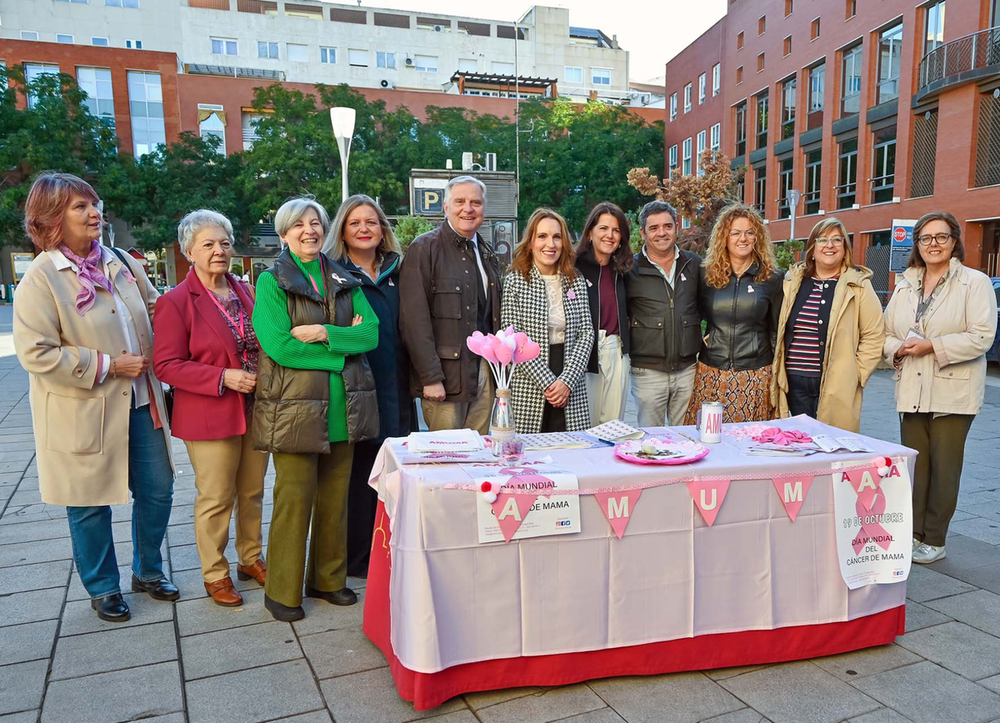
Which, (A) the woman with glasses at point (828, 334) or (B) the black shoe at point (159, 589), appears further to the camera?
(A) the woman with glasses at point (828, 334)

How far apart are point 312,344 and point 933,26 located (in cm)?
2370

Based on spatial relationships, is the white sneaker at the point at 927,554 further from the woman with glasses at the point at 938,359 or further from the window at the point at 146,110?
the window at the point at 146,110

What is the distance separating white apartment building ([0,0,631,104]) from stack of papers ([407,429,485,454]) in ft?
158

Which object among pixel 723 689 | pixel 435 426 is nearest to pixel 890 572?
pixel 723 689

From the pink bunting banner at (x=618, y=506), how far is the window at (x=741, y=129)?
105ft

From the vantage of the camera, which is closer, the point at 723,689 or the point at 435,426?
the point at 723,689

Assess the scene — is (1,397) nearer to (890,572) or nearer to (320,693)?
(320,693)

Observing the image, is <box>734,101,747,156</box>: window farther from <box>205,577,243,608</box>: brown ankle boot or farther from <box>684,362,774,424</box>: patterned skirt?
<box>205,577,243,608</box>: brown ankle boot

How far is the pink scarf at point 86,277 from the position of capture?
10.1 feet

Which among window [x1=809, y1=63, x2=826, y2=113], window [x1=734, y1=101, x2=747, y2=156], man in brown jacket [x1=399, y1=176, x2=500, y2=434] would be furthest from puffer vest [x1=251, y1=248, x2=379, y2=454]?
window [x1=734, y1=101, x2=747, y2=156]

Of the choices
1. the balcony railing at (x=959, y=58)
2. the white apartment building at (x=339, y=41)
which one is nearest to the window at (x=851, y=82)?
the balcony railing at (x=959, y=58)

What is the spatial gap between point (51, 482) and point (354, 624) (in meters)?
1.45

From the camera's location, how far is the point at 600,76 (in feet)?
191

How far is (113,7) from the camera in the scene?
46.9 meters
